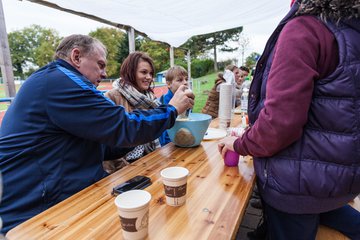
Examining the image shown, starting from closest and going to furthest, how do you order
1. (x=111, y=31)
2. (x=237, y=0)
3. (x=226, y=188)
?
(x=226, y=188)
(x=237, y=0)
(x=111, y=31)

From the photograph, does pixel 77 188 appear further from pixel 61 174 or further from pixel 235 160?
pixel 235 160

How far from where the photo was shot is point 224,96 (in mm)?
1935

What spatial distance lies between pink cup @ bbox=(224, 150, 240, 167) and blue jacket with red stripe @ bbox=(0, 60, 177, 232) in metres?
0.43

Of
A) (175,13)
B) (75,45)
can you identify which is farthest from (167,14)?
(75,45)

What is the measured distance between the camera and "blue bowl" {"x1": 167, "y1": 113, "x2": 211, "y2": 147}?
1485mm

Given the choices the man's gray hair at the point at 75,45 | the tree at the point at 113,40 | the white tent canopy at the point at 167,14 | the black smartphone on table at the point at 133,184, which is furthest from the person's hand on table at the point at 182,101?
the tree at the point at 113,40

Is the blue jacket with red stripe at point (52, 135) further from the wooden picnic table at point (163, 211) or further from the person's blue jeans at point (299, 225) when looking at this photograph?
the person's blue jeans at point (299, 225)

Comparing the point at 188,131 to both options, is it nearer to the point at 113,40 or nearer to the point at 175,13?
the point at 175,13

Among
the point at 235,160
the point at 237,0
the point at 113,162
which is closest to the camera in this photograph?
the point at 235,160

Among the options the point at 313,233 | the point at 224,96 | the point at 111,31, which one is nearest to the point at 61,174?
the point at 313,233

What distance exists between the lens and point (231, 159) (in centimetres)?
124

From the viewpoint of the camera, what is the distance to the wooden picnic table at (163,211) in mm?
722

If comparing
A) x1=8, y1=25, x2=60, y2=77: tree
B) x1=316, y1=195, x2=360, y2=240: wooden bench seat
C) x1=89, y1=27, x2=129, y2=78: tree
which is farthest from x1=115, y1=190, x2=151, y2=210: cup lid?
x1=8, y1=25, x2=60, y2=77: tree

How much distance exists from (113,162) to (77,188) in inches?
28.8
